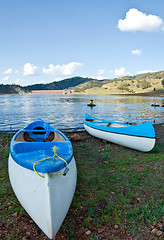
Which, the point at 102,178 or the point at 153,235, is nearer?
the point at 153,235

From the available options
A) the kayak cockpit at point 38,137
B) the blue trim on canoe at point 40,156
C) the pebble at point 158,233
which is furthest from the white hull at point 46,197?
the kayak cockpit at point 38,137

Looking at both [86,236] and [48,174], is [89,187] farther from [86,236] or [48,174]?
[48,174]

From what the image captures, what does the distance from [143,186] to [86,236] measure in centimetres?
284

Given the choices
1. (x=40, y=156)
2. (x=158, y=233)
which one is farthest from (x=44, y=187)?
(x=158, y=233)

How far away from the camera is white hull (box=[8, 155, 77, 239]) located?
352 centimetres

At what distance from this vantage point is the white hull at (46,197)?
3516 millimetres

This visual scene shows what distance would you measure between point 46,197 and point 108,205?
7.42ft

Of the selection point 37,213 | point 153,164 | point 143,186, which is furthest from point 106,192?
point 153,164

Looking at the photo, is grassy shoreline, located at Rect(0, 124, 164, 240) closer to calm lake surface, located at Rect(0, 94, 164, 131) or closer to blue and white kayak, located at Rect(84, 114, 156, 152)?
blue and white kayak, located at Rect(84, 114, 156, 152)

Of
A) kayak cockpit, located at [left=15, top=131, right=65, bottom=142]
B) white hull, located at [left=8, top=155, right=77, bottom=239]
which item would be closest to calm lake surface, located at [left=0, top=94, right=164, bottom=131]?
kayak cockpit, located at [left=15, top=131, right=65, bottom=142]

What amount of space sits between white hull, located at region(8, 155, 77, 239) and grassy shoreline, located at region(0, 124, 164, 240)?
0.49 metres

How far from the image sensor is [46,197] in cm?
349

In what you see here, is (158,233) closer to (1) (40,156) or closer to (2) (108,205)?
(2) (108,205)

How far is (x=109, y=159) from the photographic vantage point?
838cm
